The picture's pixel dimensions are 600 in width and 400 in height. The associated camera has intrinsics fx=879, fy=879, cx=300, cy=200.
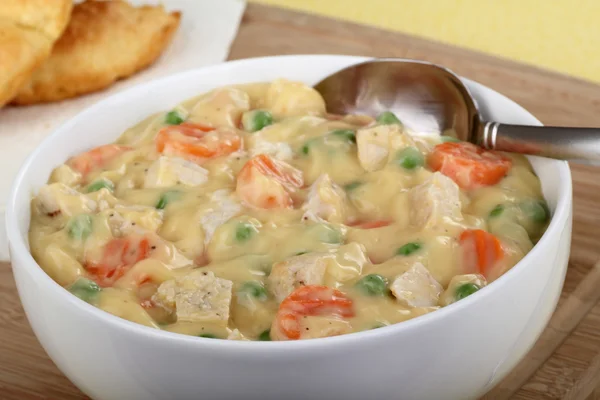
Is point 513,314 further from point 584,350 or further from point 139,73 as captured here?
point 139,73

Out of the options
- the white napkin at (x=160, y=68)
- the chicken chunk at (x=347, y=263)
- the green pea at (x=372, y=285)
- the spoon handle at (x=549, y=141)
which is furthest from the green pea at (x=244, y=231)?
the white napkin at (x=160, y=68)

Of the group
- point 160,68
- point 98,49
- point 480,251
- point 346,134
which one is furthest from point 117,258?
point 160,68

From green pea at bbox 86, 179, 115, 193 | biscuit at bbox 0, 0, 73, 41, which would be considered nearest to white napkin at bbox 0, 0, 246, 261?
biscuit at bbox 0, 0, 73, 41

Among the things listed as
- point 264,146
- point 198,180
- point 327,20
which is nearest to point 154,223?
point 198,180

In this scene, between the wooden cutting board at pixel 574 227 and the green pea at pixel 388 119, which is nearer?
the wooden cutting board at pixel 574 227

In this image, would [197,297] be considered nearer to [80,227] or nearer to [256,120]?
[80,227]

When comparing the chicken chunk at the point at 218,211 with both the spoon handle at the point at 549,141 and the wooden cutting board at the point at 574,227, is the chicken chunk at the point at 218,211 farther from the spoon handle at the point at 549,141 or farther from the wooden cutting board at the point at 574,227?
the spoon handle at the point at 549,141
